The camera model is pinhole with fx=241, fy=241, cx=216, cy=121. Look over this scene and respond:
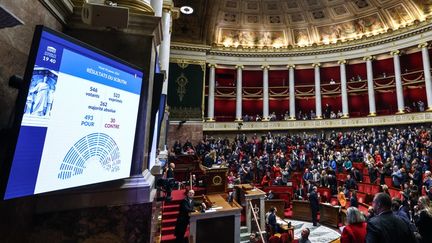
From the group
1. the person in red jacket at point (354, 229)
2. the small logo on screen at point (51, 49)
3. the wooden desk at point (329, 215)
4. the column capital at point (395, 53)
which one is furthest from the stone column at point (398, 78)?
the small logo on screen at point (51, 49)

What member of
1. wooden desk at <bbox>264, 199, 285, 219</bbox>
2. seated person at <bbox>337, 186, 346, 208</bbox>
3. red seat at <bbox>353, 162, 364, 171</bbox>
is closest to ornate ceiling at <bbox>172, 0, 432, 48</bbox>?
red seat at <bbox>353, 162, 364, 171</bbox>

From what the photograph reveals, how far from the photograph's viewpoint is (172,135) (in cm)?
1881

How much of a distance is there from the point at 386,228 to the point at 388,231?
0.08ft

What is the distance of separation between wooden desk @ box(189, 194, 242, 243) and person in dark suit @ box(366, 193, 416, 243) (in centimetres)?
493

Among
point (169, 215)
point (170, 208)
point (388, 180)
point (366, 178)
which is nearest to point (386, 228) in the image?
point (169, 215)

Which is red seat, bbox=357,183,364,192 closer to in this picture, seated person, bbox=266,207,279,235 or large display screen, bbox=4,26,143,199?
seated person, bbox=266,207,279,235

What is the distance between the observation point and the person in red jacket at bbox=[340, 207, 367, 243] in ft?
9.46

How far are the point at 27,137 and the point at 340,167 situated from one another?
13451 mm

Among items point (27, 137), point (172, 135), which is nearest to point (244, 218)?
point (27, 137)

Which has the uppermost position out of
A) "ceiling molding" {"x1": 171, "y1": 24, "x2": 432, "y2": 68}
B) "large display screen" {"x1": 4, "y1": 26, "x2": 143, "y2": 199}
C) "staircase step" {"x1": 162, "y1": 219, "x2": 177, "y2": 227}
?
"ceiling molding" {"x1": 171, "y1": 24, "x2": 432, "y2": 68}

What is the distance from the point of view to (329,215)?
899 centimetres

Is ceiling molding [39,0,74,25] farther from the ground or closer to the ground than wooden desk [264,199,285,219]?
farther from the ground

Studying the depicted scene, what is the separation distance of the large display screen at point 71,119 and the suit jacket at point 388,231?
2371 millimetres

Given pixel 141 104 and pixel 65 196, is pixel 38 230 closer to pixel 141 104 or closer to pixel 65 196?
pixel 65 196
